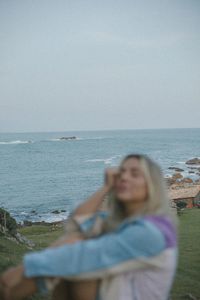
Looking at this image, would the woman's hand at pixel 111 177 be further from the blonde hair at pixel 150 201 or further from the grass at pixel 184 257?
the grass at pixel 184 257

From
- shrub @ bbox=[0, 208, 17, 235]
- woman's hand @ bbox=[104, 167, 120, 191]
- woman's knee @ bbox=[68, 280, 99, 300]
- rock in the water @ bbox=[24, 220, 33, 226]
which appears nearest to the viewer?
woman's knee @ bbox=[68, 280, 99, 300]

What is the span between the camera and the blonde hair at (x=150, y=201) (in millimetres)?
1961

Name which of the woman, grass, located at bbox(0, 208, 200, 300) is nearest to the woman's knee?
the woman

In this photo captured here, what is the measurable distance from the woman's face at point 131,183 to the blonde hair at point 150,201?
0.08 ft

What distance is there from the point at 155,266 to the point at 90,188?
127 feet

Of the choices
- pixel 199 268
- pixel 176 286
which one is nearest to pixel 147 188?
pixel 176 286

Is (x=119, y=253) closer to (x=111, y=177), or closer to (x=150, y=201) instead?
(x=150, y=201)

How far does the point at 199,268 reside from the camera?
28.0 ft

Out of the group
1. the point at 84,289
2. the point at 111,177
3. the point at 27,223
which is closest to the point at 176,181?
the point at 27,223

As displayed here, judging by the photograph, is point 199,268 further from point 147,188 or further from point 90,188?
point 90,188

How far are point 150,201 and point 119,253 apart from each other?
301 mm

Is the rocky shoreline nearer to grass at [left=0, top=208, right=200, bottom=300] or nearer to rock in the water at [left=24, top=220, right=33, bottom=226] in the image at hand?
rock in the water at [left=24, top=220, right=33, bottom=226]

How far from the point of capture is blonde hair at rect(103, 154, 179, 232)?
6.43 ft

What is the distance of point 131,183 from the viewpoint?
2047 mm
